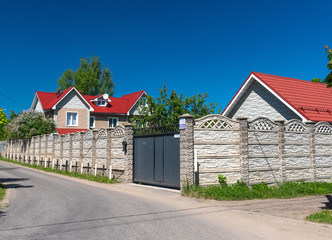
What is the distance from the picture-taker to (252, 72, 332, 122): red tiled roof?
1778 cm

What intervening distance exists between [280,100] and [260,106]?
2016 mm

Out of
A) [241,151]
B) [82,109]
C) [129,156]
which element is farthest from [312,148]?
[82,109]

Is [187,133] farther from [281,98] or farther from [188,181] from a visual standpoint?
[281,98]

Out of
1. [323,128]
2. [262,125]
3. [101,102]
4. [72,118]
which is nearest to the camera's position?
[262,125]

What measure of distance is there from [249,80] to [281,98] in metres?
2.89

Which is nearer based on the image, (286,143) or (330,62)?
(330,62)

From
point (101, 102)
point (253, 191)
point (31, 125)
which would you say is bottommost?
point (253, 191)

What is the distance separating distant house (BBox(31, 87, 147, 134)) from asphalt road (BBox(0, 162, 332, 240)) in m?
28.1

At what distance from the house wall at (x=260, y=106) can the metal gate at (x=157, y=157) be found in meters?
7.54

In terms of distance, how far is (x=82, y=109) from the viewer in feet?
131

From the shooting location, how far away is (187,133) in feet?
41.3

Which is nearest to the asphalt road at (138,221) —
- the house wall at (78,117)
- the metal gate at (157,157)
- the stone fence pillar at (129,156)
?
the metal gate at (157,157)

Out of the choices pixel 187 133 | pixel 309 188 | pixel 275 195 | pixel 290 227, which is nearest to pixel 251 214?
pixel 290 227

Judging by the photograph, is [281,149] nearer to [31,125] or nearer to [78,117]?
[78,117]
